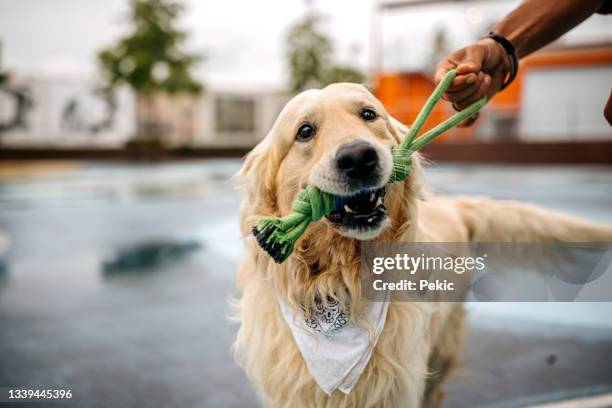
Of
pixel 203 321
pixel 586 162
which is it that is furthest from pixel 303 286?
pixel 586 162

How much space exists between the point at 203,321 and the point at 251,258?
6.74 ft

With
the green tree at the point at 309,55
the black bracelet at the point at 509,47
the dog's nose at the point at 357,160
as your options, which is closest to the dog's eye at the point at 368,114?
the dog's nose at the point at 357,160

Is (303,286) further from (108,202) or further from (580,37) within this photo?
(580,37)

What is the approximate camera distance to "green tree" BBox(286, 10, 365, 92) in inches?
1227

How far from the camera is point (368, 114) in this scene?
2.23 metres

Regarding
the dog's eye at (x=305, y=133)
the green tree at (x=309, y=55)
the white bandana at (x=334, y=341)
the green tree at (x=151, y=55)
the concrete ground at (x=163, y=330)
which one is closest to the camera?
the white bandana at (x=334, y=341)

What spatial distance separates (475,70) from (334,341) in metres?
1.19

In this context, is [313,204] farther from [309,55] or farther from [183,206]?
[309,55]

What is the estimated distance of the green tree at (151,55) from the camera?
26.4 meters

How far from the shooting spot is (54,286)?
4980mm

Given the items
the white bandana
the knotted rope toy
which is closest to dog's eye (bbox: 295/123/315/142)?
the knotted rope toy

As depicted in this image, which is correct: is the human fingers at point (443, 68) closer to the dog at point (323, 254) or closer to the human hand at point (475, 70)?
the human hand at point (475, 70)

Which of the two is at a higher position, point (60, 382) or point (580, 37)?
point (580, 37)

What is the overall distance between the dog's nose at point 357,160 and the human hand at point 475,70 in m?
0.49
